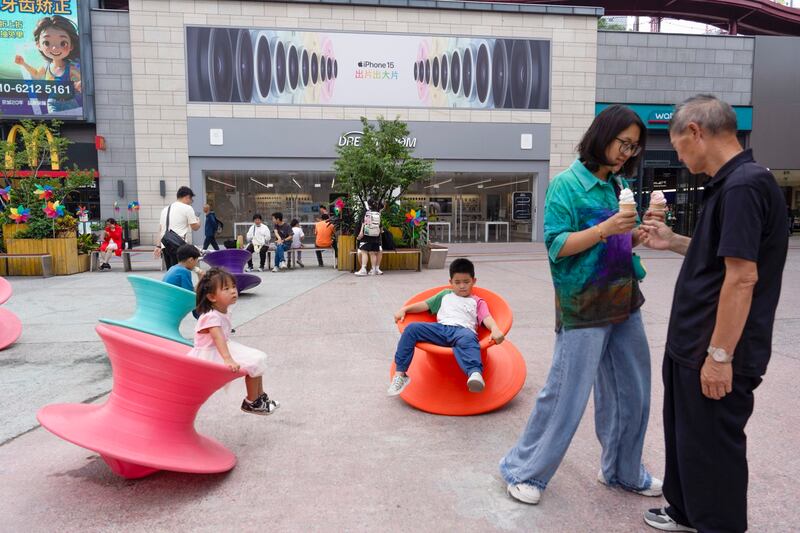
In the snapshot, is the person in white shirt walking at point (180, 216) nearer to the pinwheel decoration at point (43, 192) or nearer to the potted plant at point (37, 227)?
the potted plant at point (37, 227)

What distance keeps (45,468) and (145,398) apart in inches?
34.7

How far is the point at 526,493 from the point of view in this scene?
259 cm

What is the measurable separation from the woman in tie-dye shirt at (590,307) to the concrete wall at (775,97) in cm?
2552

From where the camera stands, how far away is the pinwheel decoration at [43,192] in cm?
1202

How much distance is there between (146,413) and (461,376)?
221cm

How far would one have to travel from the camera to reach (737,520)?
205 centimetres

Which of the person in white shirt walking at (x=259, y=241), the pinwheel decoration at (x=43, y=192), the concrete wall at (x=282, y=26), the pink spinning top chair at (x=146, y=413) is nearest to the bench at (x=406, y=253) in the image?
the person in white shirt walking at (x=259, y=241)

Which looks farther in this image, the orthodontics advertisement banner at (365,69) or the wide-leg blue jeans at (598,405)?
the orthodontics advertisement banner at (365,69)

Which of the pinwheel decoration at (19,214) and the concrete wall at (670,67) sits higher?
the concrete wall at (670,67)

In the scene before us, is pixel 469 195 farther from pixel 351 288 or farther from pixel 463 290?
pixel 463 290

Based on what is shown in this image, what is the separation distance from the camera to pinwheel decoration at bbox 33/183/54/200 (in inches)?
473

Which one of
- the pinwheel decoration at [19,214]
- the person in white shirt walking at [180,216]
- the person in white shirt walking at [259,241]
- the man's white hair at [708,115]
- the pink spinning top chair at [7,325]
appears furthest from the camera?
the person in white shirt walking at [259,241]

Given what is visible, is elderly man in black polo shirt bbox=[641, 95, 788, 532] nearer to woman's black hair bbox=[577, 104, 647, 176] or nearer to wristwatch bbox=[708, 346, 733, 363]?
wristwatch bbox=[708, 346, 733, 363]

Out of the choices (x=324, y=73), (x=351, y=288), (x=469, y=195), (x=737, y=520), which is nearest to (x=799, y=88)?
(x=469, y=195)
